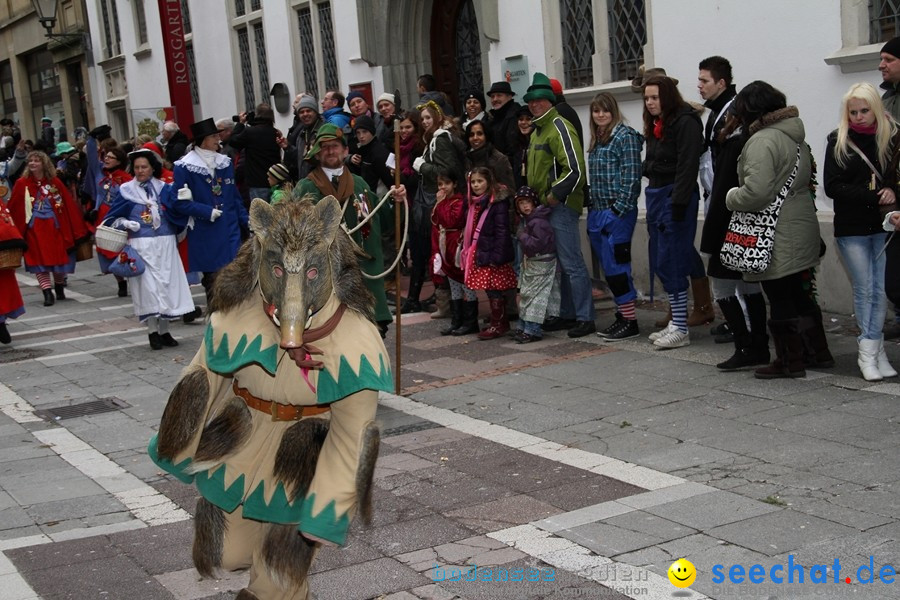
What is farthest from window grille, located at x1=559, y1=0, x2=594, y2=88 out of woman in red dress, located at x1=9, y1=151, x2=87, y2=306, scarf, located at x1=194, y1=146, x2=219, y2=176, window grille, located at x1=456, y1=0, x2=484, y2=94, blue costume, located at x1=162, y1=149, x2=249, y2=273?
woman in red dress, located at x1=9, y1=151, x2=87, y2=306

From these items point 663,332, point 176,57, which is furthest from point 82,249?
point 663,332

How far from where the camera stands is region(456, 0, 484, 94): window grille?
51.8 ft

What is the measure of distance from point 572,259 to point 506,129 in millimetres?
2157

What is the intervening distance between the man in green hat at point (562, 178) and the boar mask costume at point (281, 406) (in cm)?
603

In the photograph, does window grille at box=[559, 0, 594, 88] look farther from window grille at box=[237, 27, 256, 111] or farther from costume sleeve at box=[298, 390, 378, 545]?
window grille at box=[237, 27, 256, 111]

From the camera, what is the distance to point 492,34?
563 inches

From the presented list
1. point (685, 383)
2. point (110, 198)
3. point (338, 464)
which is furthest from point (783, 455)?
point (110, 198)

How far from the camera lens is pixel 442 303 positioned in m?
11.9

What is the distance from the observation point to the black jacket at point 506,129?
11844mm

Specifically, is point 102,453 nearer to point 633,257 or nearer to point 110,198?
point 633,257

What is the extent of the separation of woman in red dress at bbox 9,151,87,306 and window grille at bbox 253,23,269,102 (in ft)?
21.7

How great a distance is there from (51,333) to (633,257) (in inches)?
256

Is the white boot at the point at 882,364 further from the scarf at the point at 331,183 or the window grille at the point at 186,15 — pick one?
the window grille at the point at 186,15

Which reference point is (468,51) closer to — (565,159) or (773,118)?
(565,159)
